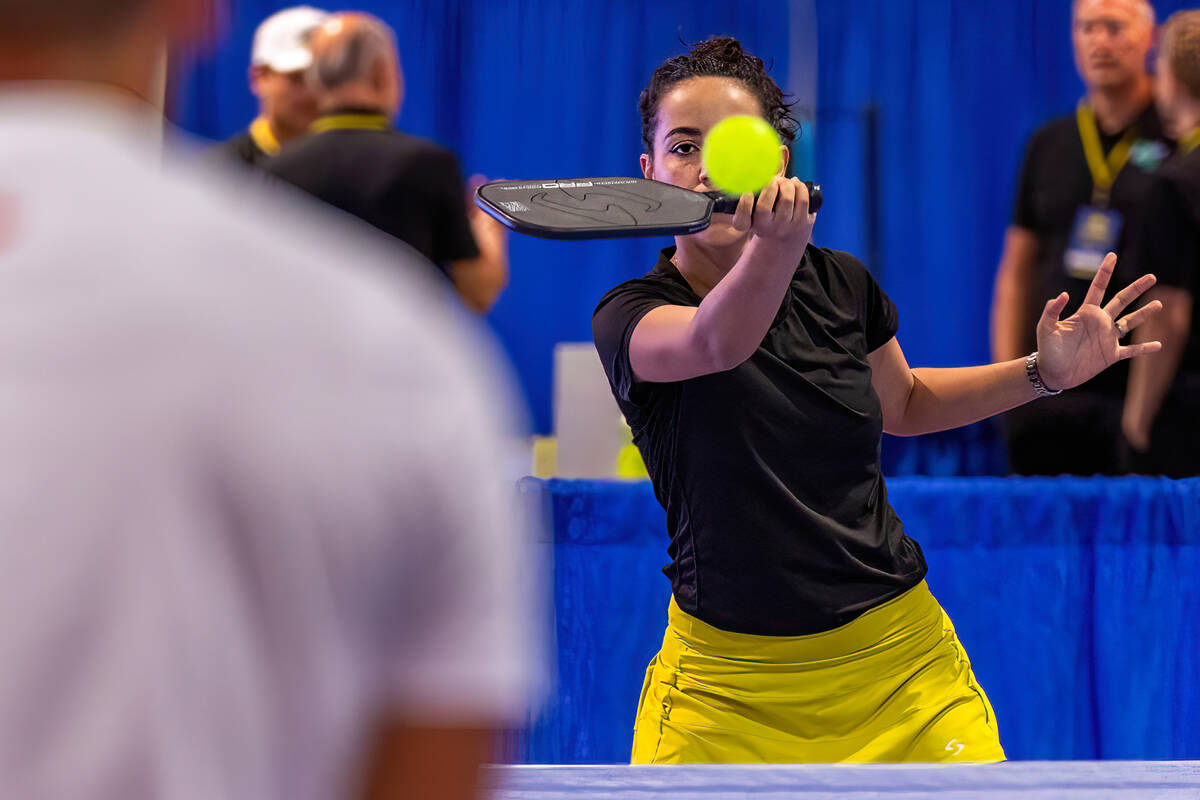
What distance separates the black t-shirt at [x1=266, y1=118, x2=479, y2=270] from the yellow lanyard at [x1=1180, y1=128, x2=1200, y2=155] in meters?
1.70

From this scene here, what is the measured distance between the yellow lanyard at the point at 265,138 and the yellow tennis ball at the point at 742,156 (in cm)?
203

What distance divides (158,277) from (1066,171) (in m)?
3.42

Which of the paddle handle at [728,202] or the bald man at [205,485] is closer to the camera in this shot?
the bald man at [205,485]

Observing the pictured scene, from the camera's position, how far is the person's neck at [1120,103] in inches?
136

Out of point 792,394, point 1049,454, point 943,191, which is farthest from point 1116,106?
point 792,394

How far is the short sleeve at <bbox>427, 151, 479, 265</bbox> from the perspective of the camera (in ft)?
8.85

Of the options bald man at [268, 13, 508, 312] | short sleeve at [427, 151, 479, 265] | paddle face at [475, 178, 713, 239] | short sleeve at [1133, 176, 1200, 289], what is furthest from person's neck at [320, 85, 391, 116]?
short sleeve at [1133, 176, 1200, 289]

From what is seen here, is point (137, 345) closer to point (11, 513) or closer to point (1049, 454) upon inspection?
point (11, 513)

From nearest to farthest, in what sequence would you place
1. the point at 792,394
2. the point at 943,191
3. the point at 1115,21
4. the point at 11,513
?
the point at 11,513 → the point at 792,394 → the point at 1115,21 → the point at 943,191

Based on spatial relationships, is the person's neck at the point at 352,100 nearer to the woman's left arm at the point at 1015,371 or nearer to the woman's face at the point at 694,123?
the woman's face at the point at 694,123

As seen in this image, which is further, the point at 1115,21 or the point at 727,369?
the point at 1115,21

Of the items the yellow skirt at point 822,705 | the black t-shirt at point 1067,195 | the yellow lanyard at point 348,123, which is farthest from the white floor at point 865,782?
the black t-shirt at point 1067,195

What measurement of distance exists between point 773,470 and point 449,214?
4.47 feet

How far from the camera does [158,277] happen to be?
395mm
